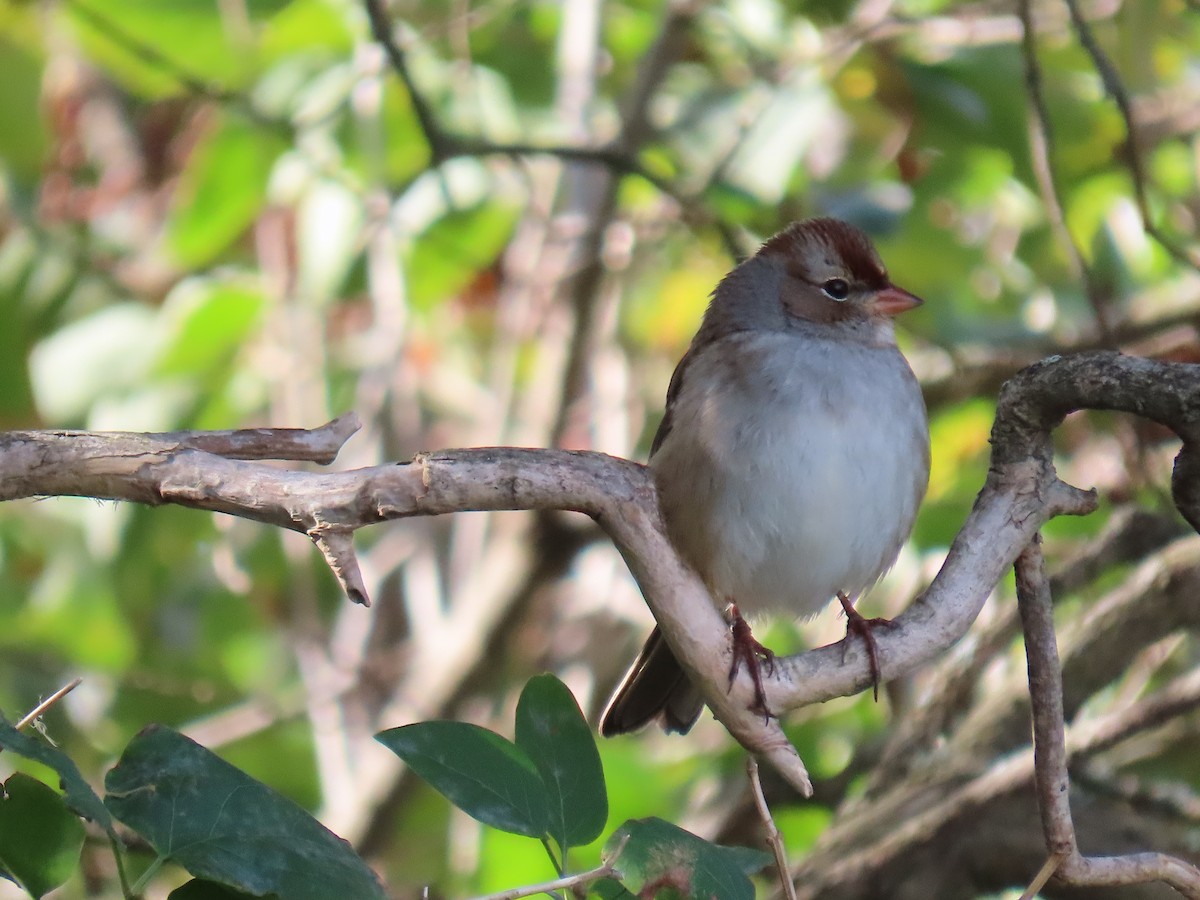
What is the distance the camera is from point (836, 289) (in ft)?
8.76

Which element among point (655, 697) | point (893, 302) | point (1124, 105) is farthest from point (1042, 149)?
point (655, 697)

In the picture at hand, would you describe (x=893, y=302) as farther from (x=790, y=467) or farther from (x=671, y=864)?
(x=671, y=864)

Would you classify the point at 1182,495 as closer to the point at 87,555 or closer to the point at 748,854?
the point at 748,854

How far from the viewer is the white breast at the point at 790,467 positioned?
230 centimetres

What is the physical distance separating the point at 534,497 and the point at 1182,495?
0.63 meters

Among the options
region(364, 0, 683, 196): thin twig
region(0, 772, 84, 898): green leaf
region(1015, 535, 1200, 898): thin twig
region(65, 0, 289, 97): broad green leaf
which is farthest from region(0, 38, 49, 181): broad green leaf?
region(1015, 535, 1200, 898): thin twig

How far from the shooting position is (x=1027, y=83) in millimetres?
2564

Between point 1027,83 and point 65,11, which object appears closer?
point 1027,83

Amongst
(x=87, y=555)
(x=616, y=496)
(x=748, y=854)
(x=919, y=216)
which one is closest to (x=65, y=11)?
(x=87, y=555)

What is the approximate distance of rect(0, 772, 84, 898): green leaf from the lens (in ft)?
3.67

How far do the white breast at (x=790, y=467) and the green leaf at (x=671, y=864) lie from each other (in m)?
1.09

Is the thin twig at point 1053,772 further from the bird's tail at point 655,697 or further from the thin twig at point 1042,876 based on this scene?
the bird's tail at point 655,697

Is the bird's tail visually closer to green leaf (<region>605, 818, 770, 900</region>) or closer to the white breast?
the white breast

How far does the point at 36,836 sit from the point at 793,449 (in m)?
1.41
